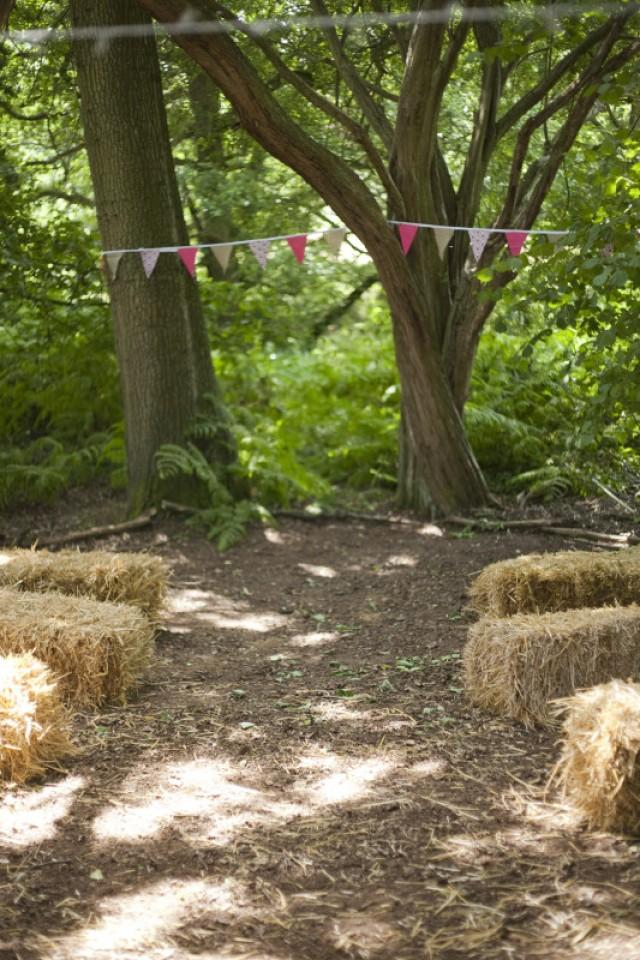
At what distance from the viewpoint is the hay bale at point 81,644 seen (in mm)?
4602

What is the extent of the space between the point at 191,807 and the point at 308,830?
17.4 inches

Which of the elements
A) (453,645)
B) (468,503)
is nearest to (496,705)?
(453,645)

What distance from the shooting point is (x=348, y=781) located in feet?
12.5

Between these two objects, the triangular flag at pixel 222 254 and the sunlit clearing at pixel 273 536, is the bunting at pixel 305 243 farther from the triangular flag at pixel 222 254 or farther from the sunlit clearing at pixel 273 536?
the sunlit clearing at pixel 273 536

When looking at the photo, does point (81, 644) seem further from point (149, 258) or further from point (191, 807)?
point (149, 258)

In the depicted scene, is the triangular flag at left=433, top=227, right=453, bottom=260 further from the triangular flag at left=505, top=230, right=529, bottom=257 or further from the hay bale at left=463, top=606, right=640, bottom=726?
the hay bale at left=463, top=606, right=640, bottom=726

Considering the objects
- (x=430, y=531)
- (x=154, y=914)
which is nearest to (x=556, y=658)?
(x=154, y=914)

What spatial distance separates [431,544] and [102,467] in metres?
3.56

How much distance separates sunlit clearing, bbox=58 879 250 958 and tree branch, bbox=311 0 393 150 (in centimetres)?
619

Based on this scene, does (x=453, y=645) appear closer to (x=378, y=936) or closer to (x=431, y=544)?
(x=431, y=544)

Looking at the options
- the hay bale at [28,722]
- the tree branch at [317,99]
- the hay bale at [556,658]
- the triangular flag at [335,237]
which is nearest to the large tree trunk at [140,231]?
the tree branch at [317,99]

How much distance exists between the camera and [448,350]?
8.51 m

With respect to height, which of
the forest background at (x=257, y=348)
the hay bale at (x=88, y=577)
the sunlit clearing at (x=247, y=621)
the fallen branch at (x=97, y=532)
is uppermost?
the forest background at (x=257, y=348)

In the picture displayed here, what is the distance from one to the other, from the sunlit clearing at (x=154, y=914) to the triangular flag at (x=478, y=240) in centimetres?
564
